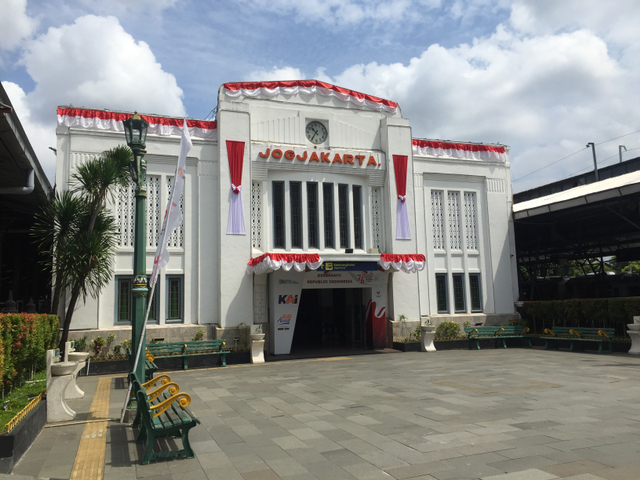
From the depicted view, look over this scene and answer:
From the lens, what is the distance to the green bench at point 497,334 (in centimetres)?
2059

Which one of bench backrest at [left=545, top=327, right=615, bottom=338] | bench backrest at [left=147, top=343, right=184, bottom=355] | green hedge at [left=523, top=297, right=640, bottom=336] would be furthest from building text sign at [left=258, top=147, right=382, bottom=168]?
bench backrest at [left=545, top=327, right=615, bottom=338]

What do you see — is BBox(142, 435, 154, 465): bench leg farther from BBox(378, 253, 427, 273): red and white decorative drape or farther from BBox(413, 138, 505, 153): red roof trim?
BBox(413, 138, 505, 153): red roof trim

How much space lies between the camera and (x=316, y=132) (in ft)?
68.6

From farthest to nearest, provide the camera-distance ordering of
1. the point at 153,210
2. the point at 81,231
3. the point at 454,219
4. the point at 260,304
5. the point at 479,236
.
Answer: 1. the point at 479,236
2. the point at 454,219
3. the point at 260,304
4. the point at 153,210
5. the point at 81,231

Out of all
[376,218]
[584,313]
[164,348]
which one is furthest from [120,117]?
[584,313]

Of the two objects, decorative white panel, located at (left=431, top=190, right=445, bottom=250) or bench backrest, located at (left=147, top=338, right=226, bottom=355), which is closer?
bench backrest, located at (left=147, top=338, right=226, bottom=355)

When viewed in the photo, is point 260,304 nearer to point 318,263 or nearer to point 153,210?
point 318,263

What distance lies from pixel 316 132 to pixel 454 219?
24.3 feet

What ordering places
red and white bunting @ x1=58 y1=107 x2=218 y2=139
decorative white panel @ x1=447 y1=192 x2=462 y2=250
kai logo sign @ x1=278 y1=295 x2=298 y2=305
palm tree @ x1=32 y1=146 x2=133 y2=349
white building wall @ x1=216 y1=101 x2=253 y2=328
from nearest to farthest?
1. palm tree @ x1=32 y1=146 x2=133 y2=349
2. red and white bunting @ x1=58 y1=107 x2=218 y2=139
3. white building wall @ x1=216 y1=101 x2=253 y2=328
4. kai logo sign @ x1=278 y1=295 x2=298 y2=305
5. decorative white panel @ x1=447 y1=192 x2=462 y2=250

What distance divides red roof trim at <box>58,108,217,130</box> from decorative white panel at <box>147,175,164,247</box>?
6.92 feet

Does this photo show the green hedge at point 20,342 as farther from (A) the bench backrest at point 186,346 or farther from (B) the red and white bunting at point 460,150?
(B) the red and white bunting at point 460,150

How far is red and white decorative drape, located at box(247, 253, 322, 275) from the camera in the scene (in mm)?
17516

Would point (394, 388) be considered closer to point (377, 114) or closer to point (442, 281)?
point (442, 281)

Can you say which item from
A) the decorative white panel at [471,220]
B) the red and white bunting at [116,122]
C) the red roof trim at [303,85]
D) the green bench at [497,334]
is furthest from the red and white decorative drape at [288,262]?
the decorative white panel at [471,220]
